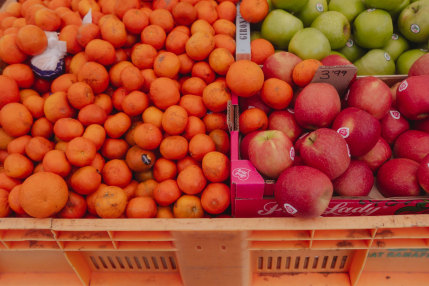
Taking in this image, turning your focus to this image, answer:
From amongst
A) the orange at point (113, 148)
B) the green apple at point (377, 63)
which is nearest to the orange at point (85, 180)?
the orange at point (113, 148)

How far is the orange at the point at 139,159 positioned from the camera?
4.54 ft

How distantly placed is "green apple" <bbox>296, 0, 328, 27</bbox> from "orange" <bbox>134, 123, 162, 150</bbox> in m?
1.31

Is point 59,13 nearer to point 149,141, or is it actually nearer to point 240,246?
point 149,141

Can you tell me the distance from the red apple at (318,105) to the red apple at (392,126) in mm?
259

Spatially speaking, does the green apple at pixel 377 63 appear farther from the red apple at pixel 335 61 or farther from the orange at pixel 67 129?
the orange at pixel 67 129

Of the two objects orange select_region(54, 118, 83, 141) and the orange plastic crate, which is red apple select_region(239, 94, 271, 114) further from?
orange select_region(54, 118, 83, 141)

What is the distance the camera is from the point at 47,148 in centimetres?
136

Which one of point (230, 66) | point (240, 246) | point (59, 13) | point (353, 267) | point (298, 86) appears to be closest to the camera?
point (240, 246)

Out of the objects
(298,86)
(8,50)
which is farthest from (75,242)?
(298,86)

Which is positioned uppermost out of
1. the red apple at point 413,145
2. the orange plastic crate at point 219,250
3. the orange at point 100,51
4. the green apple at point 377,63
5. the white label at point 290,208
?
the orange at point 100,51

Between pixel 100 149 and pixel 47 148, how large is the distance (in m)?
0.24

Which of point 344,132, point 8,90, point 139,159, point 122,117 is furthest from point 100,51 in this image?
point 344,132

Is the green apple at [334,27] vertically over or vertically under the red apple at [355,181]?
over

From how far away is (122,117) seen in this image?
4.74 ft
